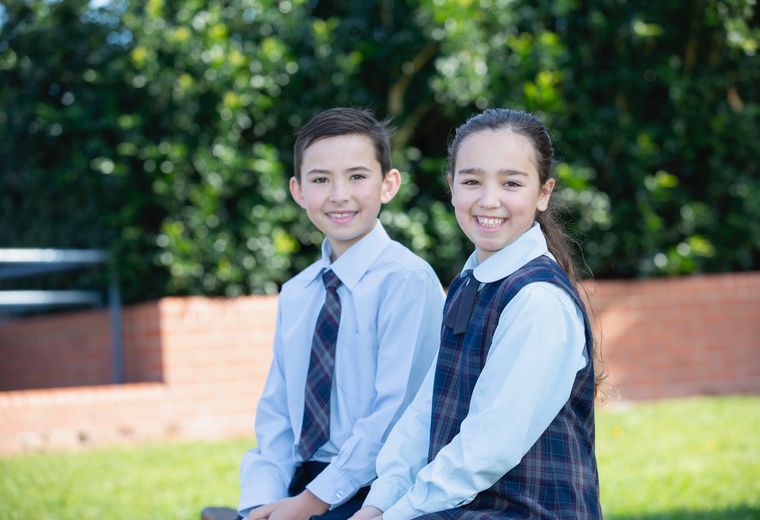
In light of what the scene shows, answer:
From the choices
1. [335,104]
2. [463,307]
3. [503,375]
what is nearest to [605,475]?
[463,307]

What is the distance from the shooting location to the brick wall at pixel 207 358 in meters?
6.38

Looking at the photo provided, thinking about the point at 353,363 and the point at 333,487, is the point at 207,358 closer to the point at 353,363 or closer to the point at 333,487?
the point at 353,363

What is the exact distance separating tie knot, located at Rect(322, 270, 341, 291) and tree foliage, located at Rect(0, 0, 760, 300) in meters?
4.12

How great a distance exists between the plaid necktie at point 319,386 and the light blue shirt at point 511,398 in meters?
0.55

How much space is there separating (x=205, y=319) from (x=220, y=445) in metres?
1.00

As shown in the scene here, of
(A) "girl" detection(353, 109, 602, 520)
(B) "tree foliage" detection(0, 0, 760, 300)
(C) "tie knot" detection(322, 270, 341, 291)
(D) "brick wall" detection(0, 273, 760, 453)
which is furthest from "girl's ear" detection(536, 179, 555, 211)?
(B) "tree foliage" detection(0, 0, 760, 300)

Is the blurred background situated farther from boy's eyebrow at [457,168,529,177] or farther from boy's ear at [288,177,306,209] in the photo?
boy's eyebrow at [457,168,529,177]

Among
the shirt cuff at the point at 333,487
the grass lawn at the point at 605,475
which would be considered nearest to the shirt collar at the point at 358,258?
the shirt cuff at the point at 333,487

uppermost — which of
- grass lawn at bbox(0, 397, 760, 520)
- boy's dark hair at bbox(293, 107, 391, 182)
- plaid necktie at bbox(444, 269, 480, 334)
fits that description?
boy's dark hair at bbox(293, 107, 391, 182)

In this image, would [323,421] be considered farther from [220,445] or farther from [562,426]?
[220,445]

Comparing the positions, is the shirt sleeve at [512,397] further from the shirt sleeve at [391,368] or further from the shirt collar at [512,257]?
the shirt sleeve at [391,368]

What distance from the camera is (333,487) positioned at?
2.46 meters

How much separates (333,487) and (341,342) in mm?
400

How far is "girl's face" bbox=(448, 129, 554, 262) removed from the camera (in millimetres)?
2244
